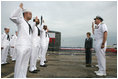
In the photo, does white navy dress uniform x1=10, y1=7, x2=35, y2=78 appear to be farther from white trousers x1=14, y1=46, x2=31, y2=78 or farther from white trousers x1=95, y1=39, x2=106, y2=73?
white trousers x1=95, y1=39, x2=106, y2=73

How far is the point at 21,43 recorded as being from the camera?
265cm

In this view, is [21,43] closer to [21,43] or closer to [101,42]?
[21,43]

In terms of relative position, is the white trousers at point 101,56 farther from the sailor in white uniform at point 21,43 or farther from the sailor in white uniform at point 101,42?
the sailor in white uniform at point 21,43

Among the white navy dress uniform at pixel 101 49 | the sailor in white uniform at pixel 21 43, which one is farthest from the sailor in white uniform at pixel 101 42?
the sailor in white uniform at pixel 21 43

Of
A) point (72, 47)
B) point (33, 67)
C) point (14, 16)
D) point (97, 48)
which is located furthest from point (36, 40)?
point (72, 47)

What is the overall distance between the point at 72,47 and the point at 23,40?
14314 mm

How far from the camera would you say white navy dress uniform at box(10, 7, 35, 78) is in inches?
105

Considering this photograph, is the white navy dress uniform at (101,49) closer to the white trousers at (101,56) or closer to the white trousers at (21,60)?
the white trousers at (101,56)

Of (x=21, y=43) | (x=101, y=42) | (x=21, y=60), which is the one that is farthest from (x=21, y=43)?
(x=101, y=42)

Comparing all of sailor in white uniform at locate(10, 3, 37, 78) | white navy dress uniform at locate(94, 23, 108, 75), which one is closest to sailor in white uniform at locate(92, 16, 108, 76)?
white navy dress uniform at locate(94, 23, 108, 75)

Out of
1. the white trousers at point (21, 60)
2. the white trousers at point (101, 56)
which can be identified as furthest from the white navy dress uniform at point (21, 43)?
the white trousers at point (101, 56)

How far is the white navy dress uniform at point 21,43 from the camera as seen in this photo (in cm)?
266

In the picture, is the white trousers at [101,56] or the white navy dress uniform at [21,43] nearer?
the white navy dress uniform at [21,43]

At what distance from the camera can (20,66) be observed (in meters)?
2.72
